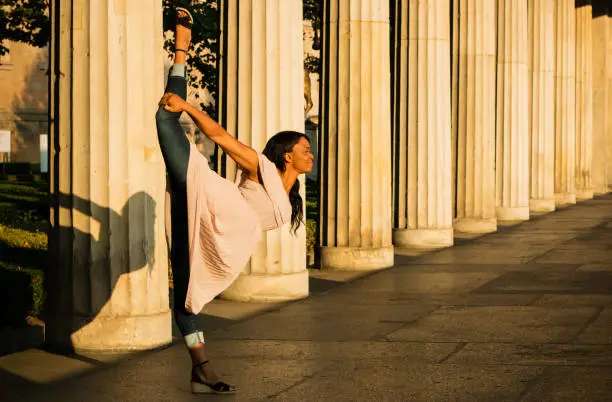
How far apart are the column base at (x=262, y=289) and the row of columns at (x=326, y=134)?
16mm

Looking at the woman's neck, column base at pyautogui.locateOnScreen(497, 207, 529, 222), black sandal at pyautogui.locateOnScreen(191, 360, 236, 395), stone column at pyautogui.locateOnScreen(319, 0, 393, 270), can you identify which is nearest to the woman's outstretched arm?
the woman's neck

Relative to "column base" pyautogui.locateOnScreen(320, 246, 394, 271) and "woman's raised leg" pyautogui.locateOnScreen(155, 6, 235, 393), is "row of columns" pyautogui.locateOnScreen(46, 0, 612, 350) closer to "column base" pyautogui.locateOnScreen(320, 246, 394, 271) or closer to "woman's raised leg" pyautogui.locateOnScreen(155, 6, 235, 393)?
"column base" pyautogui.locateOnScreen(320, 246, 394, 271)

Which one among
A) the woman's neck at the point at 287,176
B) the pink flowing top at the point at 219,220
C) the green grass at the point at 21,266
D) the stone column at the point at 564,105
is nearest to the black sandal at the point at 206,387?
the pink flowing top at the point at 219,220

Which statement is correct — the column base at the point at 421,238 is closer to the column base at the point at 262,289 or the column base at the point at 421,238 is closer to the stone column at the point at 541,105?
the column base at the point at 262,289

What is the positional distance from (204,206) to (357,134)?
9.28m

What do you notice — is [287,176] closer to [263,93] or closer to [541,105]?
[263,93]

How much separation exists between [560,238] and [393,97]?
150 inches

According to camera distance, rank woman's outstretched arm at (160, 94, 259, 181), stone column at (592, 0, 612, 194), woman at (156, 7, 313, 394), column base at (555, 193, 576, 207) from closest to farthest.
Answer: woman's outstretched arm at (160, 94, 259, 181) < woman at (156, 7, 313, 394) < column base at (555, 193, 576, 207) < stone column at (592, 0, 612, 194)

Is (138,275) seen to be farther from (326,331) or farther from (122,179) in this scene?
(326,331)

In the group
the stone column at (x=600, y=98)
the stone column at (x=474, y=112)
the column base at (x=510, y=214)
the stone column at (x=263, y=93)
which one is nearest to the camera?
the stone column at (x=263, y=93)

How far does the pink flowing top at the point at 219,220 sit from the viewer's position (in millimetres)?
7902

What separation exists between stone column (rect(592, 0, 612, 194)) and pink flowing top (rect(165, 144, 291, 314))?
4205 centimetres

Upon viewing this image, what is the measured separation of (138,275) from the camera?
1027 centimetres

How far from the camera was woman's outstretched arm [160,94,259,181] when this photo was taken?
764cm
